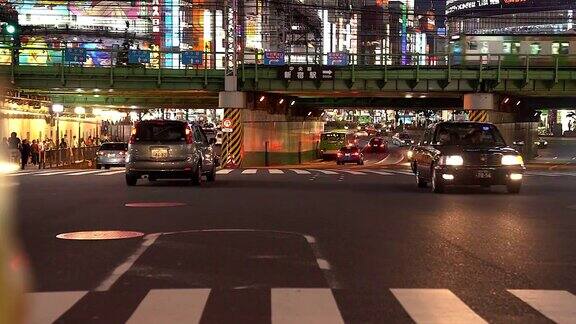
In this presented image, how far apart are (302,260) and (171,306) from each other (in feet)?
9.65

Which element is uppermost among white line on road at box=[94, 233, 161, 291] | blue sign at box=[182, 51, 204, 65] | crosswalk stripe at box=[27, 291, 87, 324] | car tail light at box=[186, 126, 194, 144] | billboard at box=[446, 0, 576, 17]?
billboard at box=[446, 0, 576, 17]

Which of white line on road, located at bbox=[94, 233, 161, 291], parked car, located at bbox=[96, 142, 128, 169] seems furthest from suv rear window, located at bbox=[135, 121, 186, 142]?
parked car, located at bbox=[96, 142, 128, 169]

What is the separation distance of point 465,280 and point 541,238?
3.85 meters

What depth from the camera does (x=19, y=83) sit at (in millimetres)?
46156

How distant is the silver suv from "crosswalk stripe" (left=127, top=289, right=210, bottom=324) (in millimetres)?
15290

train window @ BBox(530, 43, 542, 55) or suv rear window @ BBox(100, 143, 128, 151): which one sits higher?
train window @ BBox(530, 43, 542, 55)

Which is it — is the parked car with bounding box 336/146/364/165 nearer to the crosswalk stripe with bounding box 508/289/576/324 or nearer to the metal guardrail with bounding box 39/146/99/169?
the metal guardrail with bounding box 39/146/99/169

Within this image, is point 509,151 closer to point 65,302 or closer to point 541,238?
point 541,238

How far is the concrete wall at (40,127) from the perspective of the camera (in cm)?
4743

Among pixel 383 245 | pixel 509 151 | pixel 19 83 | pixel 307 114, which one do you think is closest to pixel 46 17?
pixel 307 114

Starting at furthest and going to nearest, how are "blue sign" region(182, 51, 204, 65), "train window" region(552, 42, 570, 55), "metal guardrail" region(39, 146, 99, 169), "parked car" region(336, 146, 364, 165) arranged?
1. "parked car" region(336, 146, 364, 165)
2. "blue sign" region(182, 51, 204, 65)
3. "train window" region(552, 42, 570, 55)
4. "metal guardrail" region(39, 146, 99, 169)

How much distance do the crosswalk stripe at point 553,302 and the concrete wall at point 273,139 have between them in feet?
132

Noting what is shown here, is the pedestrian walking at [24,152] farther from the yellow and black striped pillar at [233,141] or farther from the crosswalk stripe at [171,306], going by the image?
the crosswalk stripe at [171,306]

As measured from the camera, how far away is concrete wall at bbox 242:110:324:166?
49469 millimetres
